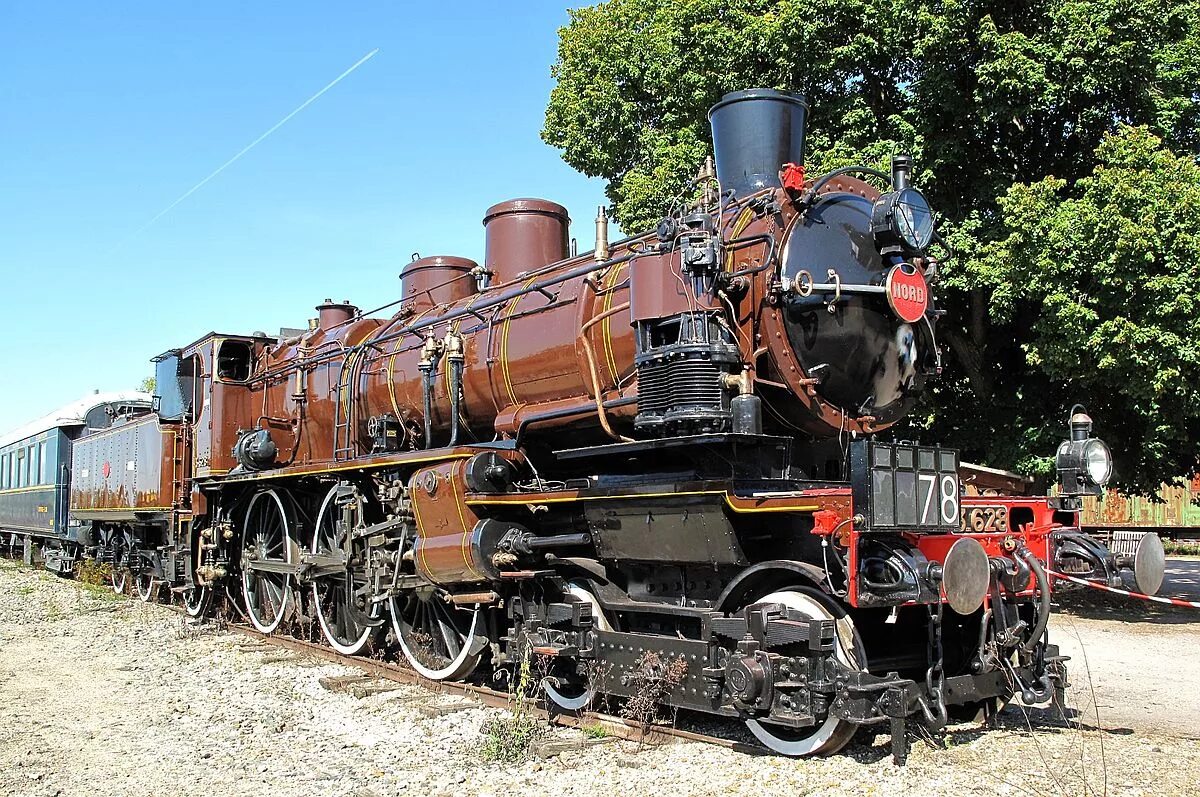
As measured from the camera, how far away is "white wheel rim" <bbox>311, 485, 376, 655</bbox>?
9.04 m

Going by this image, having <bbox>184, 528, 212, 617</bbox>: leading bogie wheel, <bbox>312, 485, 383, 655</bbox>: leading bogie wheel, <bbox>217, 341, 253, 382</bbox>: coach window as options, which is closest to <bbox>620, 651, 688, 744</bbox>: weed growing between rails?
<bbox>312, 485, 383, 655</bbox>: leading bogie wheel

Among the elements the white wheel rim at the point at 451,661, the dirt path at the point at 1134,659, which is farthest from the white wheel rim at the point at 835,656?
the white wheel rim at the point at 451,661

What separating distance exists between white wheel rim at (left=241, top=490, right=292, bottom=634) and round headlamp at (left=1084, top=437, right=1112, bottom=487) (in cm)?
726

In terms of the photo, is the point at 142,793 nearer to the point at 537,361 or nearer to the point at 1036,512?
the point at 537,361

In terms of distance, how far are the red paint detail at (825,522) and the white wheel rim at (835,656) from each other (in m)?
0.47

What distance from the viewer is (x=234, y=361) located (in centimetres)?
1206

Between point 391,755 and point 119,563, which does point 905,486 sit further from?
point 119,563

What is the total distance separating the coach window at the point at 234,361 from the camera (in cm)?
1188

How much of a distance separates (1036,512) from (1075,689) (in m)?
2.52

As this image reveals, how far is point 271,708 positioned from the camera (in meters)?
7.32

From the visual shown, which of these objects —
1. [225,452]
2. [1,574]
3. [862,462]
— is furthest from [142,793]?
[1,574]

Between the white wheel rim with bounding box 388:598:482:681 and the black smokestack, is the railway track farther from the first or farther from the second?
the black smokestack

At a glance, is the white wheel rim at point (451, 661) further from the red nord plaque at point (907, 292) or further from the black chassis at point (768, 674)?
the red nord plaque at point (907, 292)

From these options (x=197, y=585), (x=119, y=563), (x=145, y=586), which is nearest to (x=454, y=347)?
(x=197, y=585)
